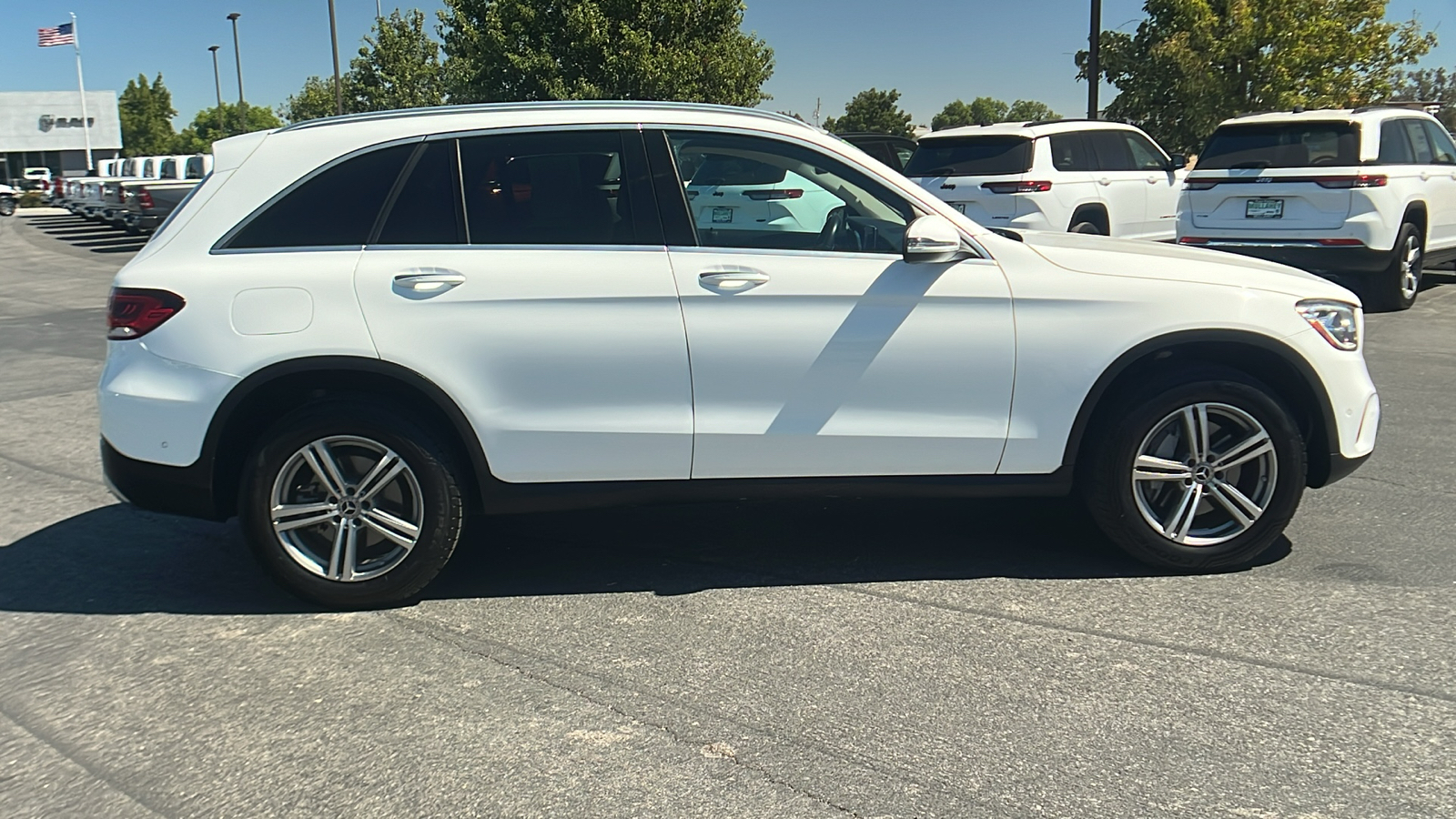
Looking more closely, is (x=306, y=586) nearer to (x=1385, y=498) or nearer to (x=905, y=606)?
(x=905, y=606)

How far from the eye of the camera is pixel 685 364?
4.20 meters

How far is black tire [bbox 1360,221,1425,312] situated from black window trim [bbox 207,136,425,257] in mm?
10085

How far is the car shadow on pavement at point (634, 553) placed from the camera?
14.9 ft

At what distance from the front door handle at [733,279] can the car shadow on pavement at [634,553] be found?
1165 millimetres

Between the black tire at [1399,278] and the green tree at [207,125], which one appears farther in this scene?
the green tree at [207,125]

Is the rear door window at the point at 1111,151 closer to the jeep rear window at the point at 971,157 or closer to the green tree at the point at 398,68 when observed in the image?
the jeep rear window at the point at 971,157

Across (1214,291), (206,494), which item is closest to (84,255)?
(206,494)

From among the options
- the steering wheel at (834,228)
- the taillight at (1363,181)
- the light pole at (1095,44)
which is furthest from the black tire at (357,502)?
the light pole at (1095,44)

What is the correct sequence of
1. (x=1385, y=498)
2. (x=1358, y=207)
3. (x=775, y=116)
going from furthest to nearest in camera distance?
(x=1358, y=207), (x=1385, y=498), (x=775, y=116)

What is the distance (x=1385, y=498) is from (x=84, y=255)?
86.2 ft

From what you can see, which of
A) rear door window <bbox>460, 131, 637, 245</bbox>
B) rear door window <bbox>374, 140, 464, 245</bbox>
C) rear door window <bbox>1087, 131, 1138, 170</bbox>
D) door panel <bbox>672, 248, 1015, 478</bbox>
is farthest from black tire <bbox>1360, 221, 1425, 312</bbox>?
rear door window <bbox>374, 140, 464, 245</bbox>

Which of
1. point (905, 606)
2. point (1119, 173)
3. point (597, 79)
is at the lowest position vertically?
point (905, 606)

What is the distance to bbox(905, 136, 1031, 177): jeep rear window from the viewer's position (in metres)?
12.3

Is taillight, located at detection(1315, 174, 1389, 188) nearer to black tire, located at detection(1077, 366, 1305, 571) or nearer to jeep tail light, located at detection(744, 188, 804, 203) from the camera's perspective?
black tire, located at detection(1077, 366, 1305, 571)
